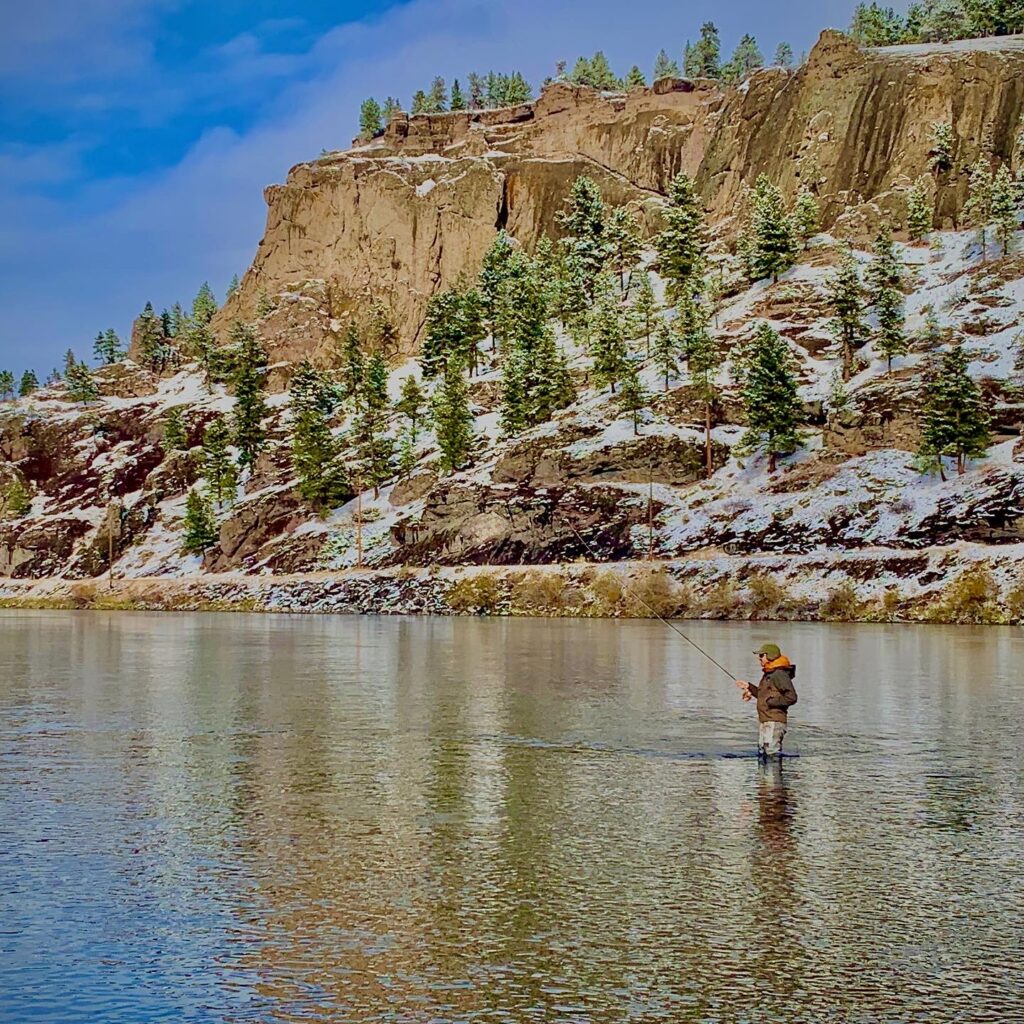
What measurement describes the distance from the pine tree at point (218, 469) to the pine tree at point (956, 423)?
262 ft

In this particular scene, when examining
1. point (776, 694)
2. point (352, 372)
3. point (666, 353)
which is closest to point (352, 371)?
point (352, 372)

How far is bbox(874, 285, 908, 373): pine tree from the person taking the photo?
11181cm

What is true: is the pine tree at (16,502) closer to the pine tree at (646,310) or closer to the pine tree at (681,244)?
the pine tree at (646,310)

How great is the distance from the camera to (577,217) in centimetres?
17125

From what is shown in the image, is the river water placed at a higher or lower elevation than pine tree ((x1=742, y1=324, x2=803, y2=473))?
lower

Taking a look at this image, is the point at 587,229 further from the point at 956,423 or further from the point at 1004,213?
the point at 956,423

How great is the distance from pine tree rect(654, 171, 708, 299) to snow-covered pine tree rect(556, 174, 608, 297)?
13.2m

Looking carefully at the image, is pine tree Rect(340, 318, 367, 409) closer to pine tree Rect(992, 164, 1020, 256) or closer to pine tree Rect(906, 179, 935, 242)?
pine tree Rect(906, 179, 935, 242)

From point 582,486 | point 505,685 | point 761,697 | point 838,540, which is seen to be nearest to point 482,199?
point 582,486

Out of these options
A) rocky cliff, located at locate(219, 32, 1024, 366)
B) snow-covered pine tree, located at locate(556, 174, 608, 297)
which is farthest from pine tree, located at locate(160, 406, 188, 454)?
snow-covered pine tree, located at locate(556, 174, 608, 297)

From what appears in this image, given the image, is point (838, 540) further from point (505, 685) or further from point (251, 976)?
point (251, 976)

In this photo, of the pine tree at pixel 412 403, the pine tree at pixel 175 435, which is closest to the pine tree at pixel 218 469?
the pine tree at pixel 175 435

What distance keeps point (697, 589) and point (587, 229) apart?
92.3 meters

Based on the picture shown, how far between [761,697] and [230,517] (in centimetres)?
11486
